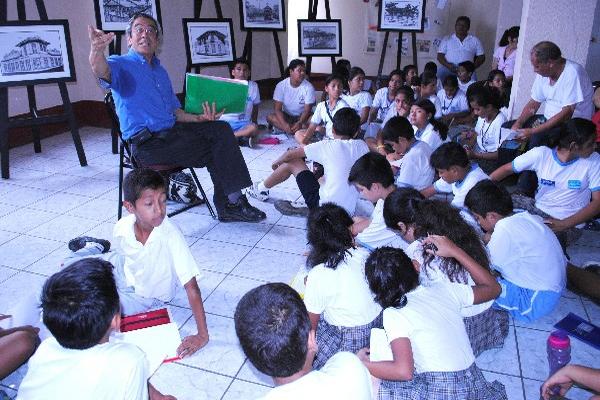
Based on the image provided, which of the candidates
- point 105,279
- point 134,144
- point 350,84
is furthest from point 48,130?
point 105,279

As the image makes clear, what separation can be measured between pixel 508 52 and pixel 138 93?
5.12 m

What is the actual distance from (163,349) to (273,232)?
1353 mm

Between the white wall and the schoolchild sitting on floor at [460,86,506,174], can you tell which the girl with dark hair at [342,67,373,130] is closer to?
the schoolchild sitting on floor at [460,86,506,174]

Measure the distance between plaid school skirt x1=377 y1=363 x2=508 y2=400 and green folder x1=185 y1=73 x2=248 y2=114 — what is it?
2337mm

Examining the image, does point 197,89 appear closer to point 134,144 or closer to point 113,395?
point 134,144

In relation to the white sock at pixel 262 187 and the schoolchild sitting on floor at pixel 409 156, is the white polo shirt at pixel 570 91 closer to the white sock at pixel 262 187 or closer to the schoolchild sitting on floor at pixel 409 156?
the schoolchild sitting on floor at pixel 409 156

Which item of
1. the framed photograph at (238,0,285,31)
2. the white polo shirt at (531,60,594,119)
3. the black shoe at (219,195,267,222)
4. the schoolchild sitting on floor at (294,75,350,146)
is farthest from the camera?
the framed photograph at (238,0,285,31)

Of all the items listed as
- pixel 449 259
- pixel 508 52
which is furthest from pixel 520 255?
pixel 508 52

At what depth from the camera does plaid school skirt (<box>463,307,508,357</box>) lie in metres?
2.07

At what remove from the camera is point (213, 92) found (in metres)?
3.42

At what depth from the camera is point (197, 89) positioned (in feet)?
11.1

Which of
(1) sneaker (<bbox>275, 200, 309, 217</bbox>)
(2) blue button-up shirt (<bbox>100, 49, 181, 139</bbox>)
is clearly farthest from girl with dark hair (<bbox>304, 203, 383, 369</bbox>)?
(2) blue button-up shirt (<bbox>100, 49, 181, 139</bbox>)

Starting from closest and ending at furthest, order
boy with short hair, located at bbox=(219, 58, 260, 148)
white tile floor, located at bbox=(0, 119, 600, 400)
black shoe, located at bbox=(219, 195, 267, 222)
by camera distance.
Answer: white tile floor, located at bbox=(0, 119, 600, 400)
black shoe, located at bbox=(219, 195, 267, 222)
boy with short hair, located at bbox=(219, 58, 260, 148)

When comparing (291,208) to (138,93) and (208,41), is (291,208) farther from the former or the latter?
(208,41)
